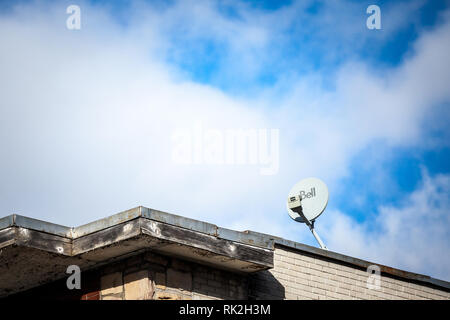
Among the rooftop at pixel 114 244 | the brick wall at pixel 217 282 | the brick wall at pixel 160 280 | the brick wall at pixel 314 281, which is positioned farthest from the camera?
the brick wall at pixel 314 281

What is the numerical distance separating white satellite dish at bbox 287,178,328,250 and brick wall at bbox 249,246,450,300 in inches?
76.4

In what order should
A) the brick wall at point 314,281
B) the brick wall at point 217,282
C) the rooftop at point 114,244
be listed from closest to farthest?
the rooftop at point 114,244
the brick wall at point 217,282
the brick wall at point 314,281

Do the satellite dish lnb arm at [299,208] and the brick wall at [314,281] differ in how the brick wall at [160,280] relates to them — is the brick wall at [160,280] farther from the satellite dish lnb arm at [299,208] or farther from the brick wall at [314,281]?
the satellite dish lnb arm at [299,208]

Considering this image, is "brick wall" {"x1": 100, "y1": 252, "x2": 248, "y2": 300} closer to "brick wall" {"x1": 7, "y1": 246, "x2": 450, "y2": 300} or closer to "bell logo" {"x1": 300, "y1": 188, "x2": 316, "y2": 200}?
"brick wall" {"x1": 7, "y1": 246, "x2": 450, "y2": 300}

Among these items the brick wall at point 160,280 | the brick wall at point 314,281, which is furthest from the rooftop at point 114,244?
the brick wall at point 314,281

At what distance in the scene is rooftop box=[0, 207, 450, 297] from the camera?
36.9 ft

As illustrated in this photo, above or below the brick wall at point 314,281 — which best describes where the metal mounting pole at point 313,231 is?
above

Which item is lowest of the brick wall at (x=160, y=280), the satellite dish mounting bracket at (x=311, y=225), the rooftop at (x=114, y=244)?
the brick wall at (x=160, y=280)

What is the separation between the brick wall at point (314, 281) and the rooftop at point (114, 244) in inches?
32.7

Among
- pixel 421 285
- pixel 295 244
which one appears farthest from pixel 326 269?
pixel 421 285

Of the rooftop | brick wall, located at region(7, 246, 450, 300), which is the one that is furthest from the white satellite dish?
the rooftop

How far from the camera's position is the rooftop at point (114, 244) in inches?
443

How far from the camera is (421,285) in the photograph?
52.8 ft

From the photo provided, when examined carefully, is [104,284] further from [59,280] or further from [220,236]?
[220,236]
